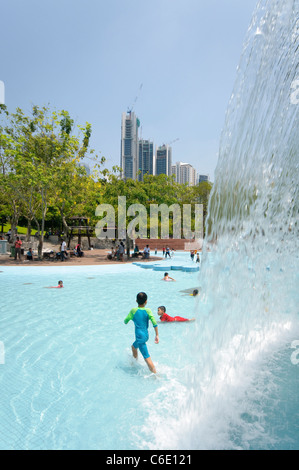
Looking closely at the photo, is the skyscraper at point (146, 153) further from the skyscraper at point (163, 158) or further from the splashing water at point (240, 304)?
the splashing water at point (240, 304)

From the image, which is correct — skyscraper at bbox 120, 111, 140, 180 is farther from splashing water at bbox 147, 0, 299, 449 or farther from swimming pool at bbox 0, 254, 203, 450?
splashing water at bbox 147, 0, 299, 449

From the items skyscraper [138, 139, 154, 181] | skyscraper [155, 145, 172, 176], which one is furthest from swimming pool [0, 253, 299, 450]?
skyscraper [155, 145, 172, 176]

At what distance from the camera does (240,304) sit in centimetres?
723

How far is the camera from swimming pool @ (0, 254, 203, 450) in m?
3.77

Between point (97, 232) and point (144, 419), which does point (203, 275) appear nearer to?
point (144, 419)

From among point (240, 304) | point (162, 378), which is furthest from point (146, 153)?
point (162, 378)

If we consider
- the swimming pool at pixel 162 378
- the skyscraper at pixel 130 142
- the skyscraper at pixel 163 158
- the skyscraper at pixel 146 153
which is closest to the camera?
the swimming pool at pixel 162 378

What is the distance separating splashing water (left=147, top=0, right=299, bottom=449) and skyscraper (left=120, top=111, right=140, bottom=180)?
131 metres

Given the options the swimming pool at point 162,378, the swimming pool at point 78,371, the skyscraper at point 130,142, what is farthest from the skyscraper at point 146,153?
the swimming pool at point 162,378

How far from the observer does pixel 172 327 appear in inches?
316

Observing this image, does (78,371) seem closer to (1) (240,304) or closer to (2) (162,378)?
(2) (162,378)

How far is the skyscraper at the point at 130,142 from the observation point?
137875 millimetres

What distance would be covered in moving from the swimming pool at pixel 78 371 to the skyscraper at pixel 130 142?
12810 centimetres
